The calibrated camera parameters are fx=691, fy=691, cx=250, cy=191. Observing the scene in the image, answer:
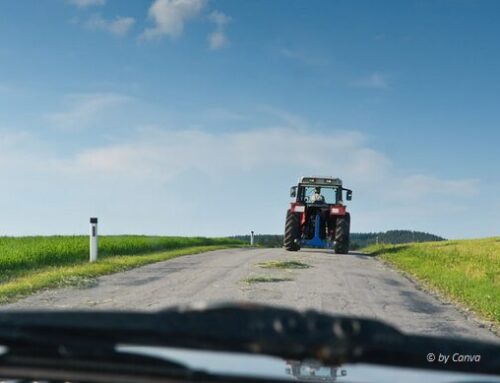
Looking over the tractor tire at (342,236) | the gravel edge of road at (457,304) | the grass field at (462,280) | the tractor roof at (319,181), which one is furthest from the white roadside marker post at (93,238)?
the tractor roof at (319,181)

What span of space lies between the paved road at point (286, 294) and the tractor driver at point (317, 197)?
35.8ft

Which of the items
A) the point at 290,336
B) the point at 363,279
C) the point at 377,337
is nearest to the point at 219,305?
the point at 290,336

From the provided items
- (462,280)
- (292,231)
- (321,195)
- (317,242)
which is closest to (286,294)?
(462,280)

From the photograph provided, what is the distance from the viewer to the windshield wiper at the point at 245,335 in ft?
7.05

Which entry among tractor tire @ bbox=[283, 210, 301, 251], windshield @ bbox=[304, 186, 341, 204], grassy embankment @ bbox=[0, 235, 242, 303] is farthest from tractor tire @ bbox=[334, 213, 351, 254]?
grassy embankment @ bbox=[0, 235, 242, 303]

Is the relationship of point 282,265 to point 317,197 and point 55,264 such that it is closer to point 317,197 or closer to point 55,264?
point 55,264

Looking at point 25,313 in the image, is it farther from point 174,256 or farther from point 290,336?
point 174,256

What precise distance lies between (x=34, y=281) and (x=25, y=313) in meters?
8.53

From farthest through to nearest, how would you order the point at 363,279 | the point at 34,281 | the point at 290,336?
1. the point at 363,279
2. the point at 34,281
3. the point at 290,336

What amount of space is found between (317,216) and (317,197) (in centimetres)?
70

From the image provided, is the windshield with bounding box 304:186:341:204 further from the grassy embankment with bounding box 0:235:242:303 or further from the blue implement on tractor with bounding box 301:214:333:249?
the grassy embankment with bounding box 0:235:242:303

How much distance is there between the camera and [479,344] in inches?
99.0

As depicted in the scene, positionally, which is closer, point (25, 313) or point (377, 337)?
point (377, 337)

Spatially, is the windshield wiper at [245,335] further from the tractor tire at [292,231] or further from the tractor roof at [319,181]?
the tractor roof at [319,181]
